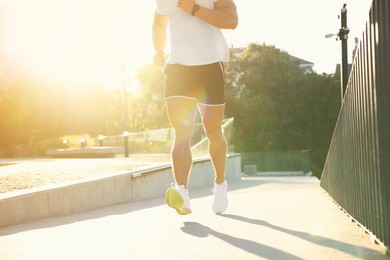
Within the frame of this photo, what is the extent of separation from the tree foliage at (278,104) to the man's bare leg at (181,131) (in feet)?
152

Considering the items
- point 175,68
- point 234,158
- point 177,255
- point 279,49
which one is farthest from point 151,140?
point 279,49

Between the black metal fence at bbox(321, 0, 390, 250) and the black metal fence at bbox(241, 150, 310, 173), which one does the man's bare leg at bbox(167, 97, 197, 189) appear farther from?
the black metal fence at bbox(241, 150, 310, 173)

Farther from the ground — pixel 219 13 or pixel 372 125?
pixel 219 13

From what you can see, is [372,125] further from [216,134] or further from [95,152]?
[95,152]

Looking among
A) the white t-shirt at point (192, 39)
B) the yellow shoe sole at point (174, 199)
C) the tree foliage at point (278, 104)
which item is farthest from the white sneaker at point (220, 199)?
the tree foliage at point (278, 104)

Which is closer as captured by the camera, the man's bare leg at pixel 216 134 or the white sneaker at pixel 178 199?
the white sneaker at pixel 178 199

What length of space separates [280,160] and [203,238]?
4405 centimetres

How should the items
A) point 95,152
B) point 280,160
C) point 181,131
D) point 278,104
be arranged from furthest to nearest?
1. point 278,104
2. point 280,160
3. point 95,152
4. point 181,131

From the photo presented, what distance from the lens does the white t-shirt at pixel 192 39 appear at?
5.13m

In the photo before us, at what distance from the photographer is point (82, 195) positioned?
720cm

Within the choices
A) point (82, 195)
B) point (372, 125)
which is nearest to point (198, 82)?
point (372, 125)

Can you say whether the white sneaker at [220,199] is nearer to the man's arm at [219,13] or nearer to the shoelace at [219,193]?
the shoelace at [219,193]

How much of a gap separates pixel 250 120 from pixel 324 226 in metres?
48.3

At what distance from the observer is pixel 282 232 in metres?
4.12
